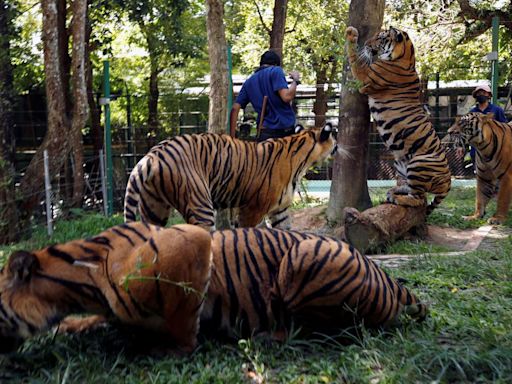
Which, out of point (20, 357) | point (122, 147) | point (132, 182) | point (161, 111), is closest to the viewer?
point (20, 357)

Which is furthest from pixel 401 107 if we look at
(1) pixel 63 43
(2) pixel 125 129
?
(1) pixel 63 43

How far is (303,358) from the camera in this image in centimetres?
338

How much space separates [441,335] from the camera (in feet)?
11.9

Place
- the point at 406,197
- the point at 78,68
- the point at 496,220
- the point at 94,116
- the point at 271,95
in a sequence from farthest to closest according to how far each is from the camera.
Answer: the point at 94,116, the point at 78,68, the point at 496,220, the point at 406,197, the point at 271,95

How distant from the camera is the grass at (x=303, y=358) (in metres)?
3.04

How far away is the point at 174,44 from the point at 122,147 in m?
3.46

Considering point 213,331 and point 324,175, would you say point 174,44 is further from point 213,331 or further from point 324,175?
point 213,331

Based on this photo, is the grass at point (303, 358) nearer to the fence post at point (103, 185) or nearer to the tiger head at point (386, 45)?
the tiger head at point (386, 45)

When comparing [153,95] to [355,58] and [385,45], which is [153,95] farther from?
[385,45]

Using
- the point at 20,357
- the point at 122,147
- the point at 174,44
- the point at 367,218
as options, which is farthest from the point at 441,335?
the point at 174,44

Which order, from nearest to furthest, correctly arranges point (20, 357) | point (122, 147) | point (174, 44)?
1. point (20, 357)
2. point (122, 147)
3. point (174, 44)

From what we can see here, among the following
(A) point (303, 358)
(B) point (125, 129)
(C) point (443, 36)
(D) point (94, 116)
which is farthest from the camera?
(C) point (443, 36)

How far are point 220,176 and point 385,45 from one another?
332cm

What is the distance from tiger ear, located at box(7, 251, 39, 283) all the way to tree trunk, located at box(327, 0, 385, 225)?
5.71 m
